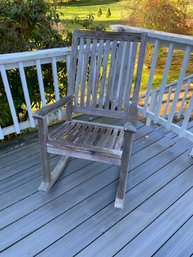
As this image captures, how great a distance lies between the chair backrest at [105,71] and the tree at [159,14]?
3979 millimetres

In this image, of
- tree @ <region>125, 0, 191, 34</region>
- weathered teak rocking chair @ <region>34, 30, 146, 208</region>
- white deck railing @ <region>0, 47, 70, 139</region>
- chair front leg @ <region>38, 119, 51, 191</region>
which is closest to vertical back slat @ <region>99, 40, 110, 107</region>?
weathered teak rocking chair @ <region>34, 30, 146, 208</region>

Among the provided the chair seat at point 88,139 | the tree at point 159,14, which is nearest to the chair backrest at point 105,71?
the chair seat at point 88,139

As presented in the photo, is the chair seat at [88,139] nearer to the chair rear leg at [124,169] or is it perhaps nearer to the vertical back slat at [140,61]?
the chair rear leg at [124,169]

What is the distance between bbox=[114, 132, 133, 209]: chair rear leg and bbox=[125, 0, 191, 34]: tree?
15.6 ft

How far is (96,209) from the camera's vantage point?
5.55 ft

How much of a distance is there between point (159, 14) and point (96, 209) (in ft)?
16.5

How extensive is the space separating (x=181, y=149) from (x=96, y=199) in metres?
1.05

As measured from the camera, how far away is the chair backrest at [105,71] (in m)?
1.94

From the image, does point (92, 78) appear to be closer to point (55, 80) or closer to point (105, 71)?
point (105, 71)

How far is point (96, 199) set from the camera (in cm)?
177

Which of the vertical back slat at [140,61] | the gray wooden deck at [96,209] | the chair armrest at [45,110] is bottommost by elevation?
the gray wooden deck at [96,209]

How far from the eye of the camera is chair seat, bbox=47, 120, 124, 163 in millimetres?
1619

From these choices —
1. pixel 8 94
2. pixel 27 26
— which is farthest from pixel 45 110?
pixel 27 26

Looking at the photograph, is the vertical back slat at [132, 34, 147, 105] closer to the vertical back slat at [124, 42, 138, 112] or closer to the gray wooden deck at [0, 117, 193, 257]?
the vertical back slat at [124, 42, 138, 112]
